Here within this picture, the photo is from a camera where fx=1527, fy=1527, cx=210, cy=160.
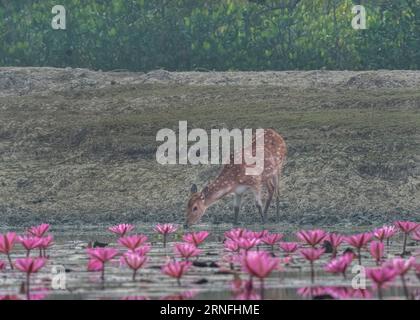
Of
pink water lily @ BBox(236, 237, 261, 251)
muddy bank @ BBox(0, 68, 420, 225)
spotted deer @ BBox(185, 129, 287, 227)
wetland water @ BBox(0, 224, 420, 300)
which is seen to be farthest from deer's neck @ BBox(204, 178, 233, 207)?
pink water lily @ BBox(236, 237, 261, 251)

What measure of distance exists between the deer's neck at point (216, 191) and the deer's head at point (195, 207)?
0.34 meters

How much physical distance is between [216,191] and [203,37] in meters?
12.5

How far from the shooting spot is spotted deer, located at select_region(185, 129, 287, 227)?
25.2 m

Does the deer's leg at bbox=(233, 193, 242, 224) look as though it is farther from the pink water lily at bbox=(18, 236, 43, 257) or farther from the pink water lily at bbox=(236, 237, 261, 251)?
the pink water lily at bbox=(18, 236, 43, 257)

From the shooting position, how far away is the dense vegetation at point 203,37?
121 ft

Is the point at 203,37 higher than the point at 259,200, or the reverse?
the point at 203,37

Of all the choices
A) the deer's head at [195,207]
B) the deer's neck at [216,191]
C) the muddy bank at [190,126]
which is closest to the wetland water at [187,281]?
the deer's head at [195,207]

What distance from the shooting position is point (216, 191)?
1015 inches

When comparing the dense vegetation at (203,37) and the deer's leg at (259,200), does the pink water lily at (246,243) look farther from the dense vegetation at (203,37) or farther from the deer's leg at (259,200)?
the dense vegetation at (203,37)

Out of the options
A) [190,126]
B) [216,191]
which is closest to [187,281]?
[216,191]

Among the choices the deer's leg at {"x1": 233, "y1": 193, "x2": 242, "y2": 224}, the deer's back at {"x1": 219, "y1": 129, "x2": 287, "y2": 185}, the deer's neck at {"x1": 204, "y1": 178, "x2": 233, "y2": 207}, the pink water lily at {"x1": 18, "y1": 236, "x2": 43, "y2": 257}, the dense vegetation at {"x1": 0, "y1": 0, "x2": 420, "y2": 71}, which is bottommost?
the deer's leg at {"x1": 233, "y1": 193, "x2": 242, "y2": 224}

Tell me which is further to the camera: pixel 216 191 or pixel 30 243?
pixel 216 191

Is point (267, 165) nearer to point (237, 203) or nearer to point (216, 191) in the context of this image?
point (237, 203)
